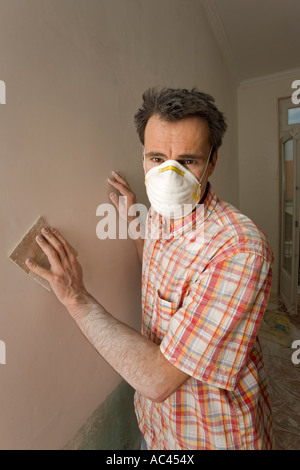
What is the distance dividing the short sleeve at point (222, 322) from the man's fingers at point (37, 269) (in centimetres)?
35

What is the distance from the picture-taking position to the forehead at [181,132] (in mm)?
816

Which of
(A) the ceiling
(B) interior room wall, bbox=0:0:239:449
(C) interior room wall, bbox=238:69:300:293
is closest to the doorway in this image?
(C) interior room wall, bbox=238:69:300:293

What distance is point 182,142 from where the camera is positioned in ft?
2.67

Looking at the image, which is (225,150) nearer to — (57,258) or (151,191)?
(151,191)

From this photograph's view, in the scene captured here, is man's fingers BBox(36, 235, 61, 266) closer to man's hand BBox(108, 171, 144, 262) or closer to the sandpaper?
the sandpaper

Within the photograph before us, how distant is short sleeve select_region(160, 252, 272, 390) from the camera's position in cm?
63

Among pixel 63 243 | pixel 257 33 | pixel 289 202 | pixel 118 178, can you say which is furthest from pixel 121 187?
pixel 289 202

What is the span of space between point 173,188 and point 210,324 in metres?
0.41

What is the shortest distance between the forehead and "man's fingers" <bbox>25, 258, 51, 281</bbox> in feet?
1.66

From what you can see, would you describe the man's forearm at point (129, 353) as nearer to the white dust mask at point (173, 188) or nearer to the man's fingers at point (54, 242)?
the man's fingers at point (54, 242)

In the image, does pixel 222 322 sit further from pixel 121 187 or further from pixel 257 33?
pixel 257 33

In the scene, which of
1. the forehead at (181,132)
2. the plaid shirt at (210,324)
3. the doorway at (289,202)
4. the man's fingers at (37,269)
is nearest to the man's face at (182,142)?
the forehead at (181,132)

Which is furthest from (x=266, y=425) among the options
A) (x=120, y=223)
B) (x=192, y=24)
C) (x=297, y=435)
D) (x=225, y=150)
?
(x=225, y=150)

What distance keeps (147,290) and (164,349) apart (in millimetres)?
312
